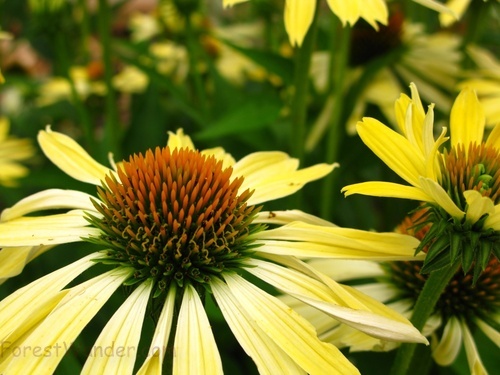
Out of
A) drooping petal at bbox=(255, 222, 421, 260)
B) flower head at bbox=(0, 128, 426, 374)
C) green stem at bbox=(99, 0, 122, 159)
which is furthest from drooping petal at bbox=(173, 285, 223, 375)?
green stem at bbox=(99, 0, 122, 159)

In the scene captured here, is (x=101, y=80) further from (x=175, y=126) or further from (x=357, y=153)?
(x=357, y=153)

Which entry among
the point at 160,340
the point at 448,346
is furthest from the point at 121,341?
the point at 448,346

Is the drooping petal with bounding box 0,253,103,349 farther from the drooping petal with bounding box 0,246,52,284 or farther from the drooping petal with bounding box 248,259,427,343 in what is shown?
the drooping petal with bounding box 248,259,427,343

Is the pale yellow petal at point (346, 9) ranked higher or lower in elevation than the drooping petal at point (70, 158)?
higher

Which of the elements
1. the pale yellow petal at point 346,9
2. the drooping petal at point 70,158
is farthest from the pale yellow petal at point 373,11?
the drooping petal at point 70,158

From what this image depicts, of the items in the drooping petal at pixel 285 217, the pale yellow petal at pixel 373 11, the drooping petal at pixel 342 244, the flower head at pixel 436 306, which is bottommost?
the flower head at pixel 436 306

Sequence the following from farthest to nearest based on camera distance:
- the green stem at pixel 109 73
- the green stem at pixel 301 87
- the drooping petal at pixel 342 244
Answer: the green stem at pixel 109 73
the green stem at pixel 301 87
the drooping petal at pixel 342 244

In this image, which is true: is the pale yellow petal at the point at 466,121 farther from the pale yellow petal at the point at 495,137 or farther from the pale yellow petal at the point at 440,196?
the pale yellow petal at the point at 440,196

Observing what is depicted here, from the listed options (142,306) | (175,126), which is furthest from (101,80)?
(142,306)
